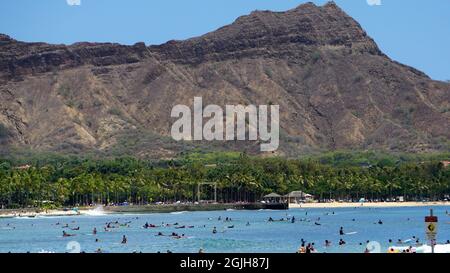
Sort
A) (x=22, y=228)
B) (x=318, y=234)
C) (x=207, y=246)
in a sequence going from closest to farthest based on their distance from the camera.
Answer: (x=207, y=246) → (x=318, y=234) → (x=22, y=228)

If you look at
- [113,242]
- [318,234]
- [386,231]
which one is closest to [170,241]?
[113,242]

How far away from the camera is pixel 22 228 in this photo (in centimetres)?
16688

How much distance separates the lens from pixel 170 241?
124 m
